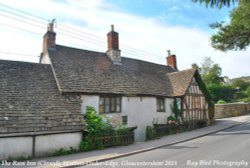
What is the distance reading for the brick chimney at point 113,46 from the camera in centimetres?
2116

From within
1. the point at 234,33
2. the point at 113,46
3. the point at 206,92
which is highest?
the point at 113,46

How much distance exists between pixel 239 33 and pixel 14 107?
12225mm

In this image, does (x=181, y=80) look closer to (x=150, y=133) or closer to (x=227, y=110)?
(x=150, y=133)

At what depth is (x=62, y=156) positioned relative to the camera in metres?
11.1

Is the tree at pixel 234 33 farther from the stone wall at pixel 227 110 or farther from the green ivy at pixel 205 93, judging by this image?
the stone wall at pixel 227 110

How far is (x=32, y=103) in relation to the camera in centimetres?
1277

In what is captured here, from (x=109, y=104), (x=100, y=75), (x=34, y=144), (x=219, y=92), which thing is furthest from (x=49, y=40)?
(x=219, y=92)

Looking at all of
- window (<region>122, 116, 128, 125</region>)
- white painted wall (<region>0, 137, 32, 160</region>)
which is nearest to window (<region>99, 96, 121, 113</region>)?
window (<region>122, 116, 128, 125</region>)

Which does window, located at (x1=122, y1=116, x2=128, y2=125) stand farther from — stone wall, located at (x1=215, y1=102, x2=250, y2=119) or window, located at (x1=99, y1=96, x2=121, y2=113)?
stone wall, located at (x1=215, y1=102, x2=250, y2=119)

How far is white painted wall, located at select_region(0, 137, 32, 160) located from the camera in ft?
34.1

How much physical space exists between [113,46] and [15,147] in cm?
1300

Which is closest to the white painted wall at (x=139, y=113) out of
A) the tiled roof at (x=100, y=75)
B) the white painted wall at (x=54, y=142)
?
the tiled roof at (x=100, y=75)

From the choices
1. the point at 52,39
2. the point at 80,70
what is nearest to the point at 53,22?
the point at 52,39

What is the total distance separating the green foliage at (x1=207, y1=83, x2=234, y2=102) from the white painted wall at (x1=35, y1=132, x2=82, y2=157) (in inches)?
1445
